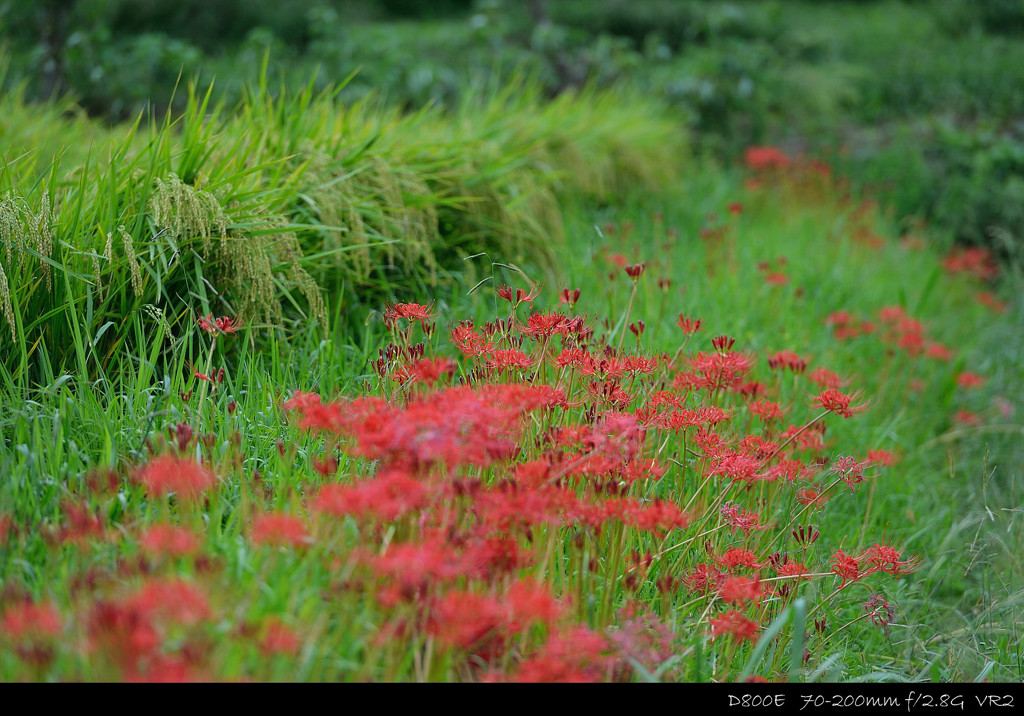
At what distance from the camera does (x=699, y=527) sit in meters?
2.02

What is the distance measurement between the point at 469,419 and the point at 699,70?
21.2 feet

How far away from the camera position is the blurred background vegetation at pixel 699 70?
20.4 feet

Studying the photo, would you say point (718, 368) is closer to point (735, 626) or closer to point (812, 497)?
point (812, 497)

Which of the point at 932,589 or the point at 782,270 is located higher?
the point at 782,270

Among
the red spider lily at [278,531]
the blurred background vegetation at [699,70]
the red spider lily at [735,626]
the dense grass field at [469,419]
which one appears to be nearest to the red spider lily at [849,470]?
the dense grass field at [469,419]

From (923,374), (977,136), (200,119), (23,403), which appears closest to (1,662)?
(23,403)

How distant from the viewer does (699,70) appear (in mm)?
7074

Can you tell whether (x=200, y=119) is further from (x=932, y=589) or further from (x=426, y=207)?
(x=932, y=589)

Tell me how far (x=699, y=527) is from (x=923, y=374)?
2.82 meters

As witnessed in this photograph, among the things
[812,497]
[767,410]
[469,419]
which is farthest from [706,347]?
[469,419]

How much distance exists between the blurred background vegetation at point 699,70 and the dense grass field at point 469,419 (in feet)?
2.76

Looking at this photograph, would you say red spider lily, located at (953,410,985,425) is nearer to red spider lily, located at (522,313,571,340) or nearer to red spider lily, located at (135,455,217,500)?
red spider lily, located at (522,313,571,340)

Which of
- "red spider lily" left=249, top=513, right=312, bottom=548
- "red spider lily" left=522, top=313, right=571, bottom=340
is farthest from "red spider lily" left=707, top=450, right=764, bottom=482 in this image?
"red spider lily" left=249, top=513, right=312, bottom=548

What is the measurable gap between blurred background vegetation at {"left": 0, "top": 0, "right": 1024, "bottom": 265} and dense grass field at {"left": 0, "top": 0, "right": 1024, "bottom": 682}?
84cm
